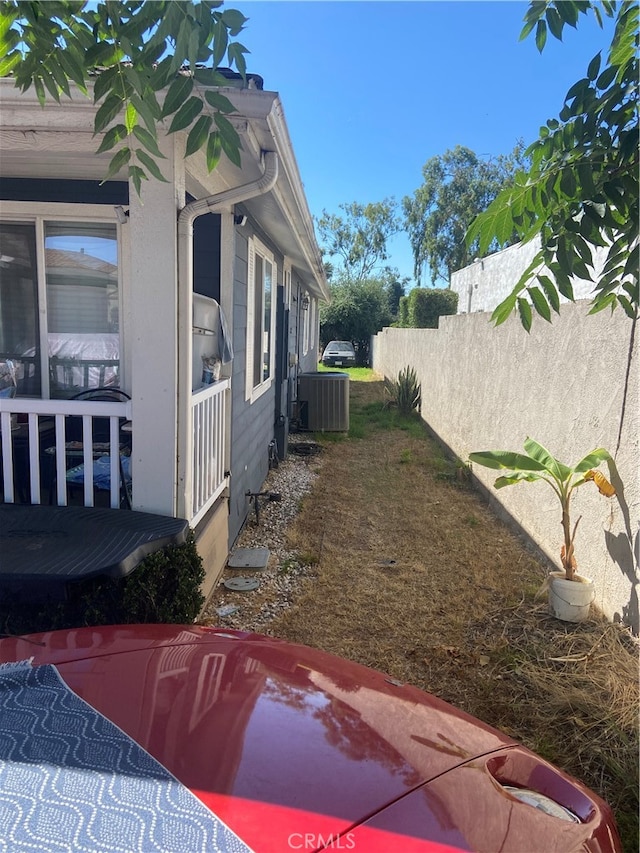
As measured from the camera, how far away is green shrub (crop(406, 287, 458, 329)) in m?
26.9

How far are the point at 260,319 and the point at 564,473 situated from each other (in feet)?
12.6

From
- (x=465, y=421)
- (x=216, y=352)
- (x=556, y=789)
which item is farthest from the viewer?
(x=465, y=421)

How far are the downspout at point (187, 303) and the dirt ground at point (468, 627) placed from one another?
128cm

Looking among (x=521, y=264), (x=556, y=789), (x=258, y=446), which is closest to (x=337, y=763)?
A: (x=556, y=789)

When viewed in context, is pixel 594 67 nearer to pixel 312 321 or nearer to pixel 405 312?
pixel 312 321

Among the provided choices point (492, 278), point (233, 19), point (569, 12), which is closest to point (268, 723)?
point (233, 19)

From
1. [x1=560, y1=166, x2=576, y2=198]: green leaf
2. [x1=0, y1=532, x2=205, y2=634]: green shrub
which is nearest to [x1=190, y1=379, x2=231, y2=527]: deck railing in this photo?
[x1=0, y1=532, x2=205, y2=634]: green shrub

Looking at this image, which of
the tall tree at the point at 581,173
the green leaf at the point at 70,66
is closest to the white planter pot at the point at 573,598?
the tall tree at the point at 581,173

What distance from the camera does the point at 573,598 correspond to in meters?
3.83

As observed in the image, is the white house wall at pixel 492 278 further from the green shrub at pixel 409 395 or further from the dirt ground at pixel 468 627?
the dirt ground at pixel 468 627

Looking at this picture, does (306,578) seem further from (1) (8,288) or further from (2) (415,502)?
(1) (8,288)

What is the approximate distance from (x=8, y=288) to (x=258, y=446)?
335 centimetres

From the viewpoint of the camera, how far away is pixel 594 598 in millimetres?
3967

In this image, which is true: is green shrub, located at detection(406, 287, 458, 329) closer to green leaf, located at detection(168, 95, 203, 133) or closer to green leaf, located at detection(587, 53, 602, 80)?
green leaf, located at detection(587, 53, 602, 80)
